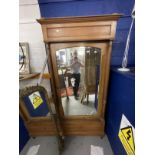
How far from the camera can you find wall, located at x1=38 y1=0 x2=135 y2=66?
5.59 feet

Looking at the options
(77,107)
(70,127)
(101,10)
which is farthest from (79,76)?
(101,10)

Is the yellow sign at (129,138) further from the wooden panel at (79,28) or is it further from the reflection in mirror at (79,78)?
the wooden panel at (79,28)

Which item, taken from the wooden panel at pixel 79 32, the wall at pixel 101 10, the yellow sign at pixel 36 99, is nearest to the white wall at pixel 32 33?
the wall at pixel 101 10


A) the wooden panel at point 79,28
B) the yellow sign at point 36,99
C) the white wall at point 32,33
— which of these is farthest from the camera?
the white wall at point 32,33

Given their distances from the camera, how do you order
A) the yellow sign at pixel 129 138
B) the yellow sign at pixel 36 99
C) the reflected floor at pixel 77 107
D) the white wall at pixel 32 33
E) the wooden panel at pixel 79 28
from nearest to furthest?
the yellow sign at pixel 129 138, the wooden panel at pixel 79 28, the yellow sign at pixel 36 99, the reflected floor at pixel 77 107, the white wall at pixel 32 33

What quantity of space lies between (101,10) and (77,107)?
1213mm

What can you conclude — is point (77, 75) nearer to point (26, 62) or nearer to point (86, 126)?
point (86, 126)

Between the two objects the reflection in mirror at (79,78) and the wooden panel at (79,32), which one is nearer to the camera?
the wooden panel at (79,32)

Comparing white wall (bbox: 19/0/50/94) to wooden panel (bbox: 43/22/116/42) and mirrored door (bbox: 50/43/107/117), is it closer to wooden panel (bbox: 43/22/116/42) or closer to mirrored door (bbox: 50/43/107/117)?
mirrored door (bbox: 50/43/107/117)

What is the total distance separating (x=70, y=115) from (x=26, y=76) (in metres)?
0.75

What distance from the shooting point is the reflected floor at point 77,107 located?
1.66 m

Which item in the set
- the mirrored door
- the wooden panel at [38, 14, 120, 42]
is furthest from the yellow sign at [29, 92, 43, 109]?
the wooden panel at [38, 14, 120, 42]

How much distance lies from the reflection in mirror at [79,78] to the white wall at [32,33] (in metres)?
0.50
